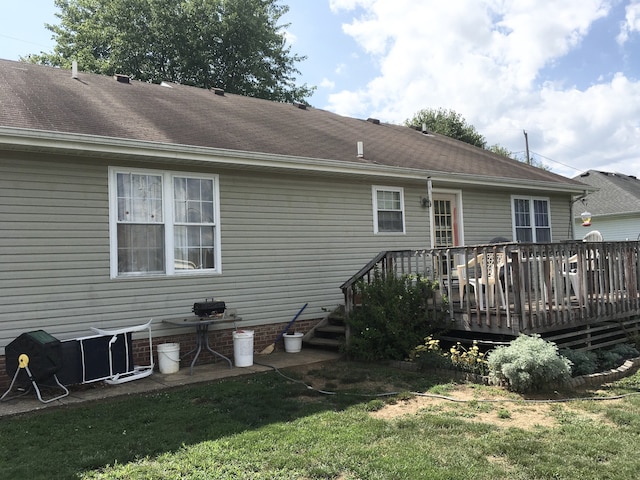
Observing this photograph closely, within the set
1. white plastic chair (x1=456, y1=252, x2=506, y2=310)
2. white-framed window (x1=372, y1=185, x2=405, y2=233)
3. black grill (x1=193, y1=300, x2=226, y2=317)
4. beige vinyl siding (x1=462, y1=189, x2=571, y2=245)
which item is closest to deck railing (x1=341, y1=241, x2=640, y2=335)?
white plastic chair (x1=456, y1=252, x2=506, y2=310)

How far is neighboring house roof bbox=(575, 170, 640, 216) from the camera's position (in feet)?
73.0

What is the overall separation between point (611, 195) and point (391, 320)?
69.7 feet

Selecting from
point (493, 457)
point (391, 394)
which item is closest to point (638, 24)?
point (391, 394)

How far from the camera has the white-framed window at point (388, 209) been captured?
9.58 meters

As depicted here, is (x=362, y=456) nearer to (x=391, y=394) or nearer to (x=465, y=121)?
(x=391, y=394)

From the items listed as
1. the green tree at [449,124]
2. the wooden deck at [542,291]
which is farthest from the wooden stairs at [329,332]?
the green tree at [449,124]

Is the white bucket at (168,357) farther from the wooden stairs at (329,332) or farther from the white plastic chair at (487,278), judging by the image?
the white plastic chair at (487,278)

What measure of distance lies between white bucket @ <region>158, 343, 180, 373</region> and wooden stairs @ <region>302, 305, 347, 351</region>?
2.41 meters

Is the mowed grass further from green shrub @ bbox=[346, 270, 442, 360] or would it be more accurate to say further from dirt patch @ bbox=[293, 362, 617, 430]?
green shrub @ bbox=[346, 270, 442, 360]

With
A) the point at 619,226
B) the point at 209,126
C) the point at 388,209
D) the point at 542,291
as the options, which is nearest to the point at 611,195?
the point at 619,226

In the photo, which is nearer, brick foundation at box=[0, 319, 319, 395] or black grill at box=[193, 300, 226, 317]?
black grill at box=[193, 300, 226, 317]

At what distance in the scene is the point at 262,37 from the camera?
2539cm

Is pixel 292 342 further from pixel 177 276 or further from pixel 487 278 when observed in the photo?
pixel 487 278

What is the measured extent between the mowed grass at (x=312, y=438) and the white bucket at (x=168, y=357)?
3.45 feet
